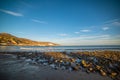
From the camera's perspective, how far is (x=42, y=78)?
5469 millimetres

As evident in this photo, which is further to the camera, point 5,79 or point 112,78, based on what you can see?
point 112,78

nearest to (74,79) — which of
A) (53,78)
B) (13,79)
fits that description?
(53,78)

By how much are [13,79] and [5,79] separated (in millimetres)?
498

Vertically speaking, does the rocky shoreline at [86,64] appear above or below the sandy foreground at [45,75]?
above

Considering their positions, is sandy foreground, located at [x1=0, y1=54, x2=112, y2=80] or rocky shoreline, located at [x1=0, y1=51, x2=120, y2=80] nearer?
sandy foreground, located at [x1=0, y1=54, x2=112, y2=80]

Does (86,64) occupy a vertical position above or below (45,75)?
above

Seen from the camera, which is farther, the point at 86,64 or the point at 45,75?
the point at 86,64

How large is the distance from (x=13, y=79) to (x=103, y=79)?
5821mm

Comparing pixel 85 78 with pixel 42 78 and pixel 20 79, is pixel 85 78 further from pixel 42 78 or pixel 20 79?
pixel 20 79

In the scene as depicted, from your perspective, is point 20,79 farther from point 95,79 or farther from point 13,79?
point 95,79

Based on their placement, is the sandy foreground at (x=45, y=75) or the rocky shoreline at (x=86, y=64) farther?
the rocky shoreline at (x=86, y=64)

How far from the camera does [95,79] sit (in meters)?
5.42

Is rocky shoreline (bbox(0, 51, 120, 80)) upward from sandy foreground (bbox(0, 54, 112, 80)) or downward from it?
upward

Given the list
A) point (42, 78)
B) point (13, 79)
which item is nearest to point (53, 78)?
point (42, 78)
